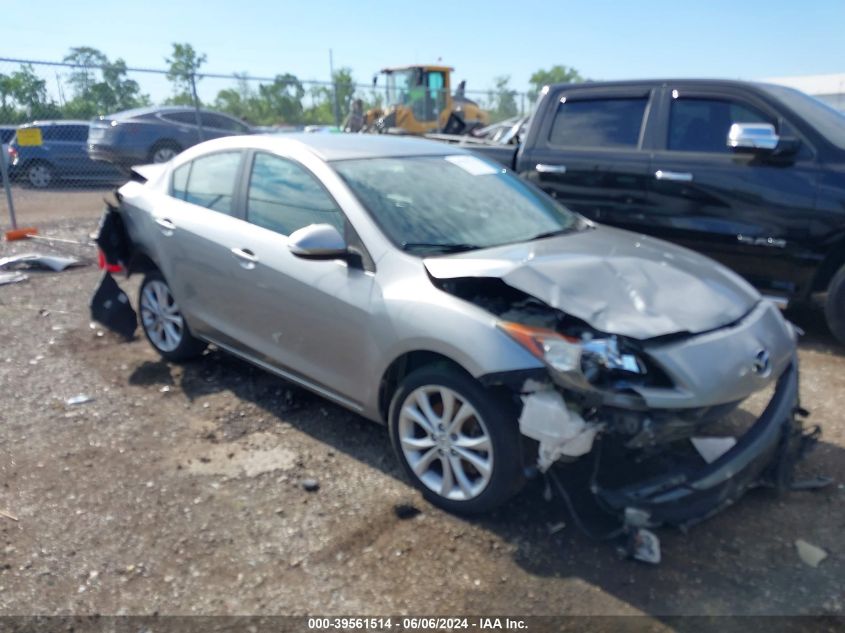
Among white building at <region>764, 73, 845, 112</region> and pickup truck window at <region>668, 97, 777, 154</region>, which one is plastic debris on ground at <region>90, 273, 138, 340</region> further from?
white building at <region>764, 73, 845, 112</region>

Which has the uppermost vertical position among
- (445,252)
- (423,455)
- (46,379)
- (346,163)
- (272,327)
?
(346,163)

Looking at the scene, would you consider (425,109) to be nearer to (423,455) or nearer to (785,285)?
(785,285)

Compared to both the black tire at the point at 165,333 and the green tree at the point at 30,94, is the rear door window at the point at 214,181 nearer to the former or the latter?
the black tire at the point at 165,333

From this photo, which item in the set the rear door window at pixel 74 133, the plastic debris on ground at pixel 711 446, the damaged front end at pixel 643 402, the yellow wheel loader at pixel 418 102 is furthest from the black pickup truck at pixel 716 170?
the rear door window at pixel 74 133

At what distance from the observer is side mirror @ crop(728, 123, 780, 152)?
5.32m

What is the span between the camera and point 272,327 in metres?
4.23

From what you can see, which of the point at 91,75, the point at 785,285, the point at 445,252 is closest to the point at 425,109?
the point at 91,75

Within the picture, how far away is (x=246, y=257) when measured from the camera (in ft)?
14.1

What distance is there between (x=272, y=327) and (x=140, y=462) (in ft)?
3.28

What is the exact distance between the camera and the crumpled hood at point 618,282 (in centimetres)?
314

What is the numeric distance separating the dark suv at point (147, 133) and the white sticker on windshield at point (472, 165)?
10.7 metres

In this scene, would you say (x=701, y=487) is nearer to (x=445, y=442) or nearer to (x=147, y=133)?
(x=445, y=442)

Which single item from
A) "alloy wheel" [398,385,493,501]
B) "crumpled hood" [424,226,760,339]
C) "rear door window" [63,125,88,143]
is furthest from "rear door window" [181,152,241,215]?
"rear door window" [63,125,88,143]

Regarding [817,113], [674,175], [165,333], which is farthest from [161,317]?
[817,113]
